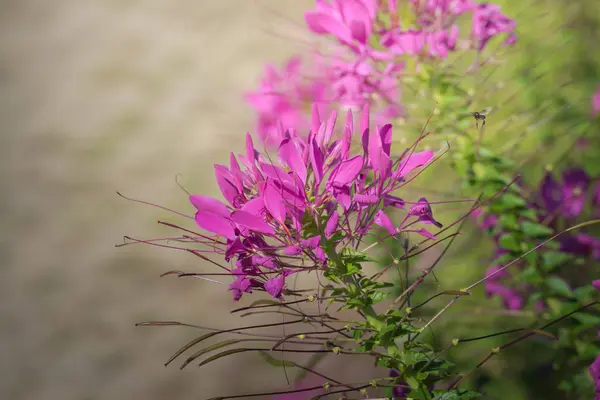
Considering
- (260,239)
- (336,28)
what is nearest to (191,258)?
(336,28)

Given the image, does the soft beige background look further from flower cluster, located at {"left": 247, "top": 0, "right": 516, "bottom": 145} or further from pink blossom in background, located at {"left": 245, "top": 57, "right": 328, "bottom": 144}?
flower cluster, located at {"left": 247, "top": 0, "right": 516, "bottom": 145}

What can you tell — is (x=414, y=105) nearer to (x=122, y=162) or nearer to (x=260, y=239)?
(x=260, y=239)

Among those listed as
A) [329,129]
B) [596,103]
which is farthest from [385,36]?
[596,103]

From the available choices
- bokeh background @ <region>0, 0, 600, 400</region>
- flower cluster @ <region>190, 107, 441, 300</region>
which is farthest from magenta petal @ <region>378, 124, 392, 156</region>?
bokeh background @ <region>0, 0, 600, 400</region>

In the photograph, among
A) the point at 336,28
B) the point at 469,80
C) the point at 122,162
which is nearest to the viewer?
the point at 336,28

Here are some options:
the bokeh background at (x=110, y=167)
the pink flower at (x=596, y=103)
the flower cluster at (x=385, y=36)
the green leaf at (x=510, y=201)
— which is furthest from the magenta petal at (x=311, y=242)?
the bokeh background at (x=110, y=167)

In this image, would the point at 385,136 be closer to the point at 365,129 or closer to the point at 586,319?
the point at 365,129

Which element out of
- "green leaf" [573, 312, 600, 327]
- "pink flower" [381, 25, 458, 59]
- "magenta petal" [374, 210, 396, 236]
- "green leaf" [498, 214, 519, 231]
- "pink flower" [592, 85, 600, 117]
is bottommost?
"green leaf" [573, 312, 600, 327]

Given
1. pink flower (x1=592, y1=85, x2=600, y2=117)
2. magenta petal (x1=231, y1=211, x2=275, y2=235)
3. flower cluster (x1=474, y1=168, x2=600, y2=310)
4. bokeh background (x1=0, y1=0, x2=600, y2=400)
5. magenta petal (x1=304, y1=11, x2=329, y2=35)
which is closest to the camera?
magenta petal (x1=231, y1=211, x2=275, y2=235)
